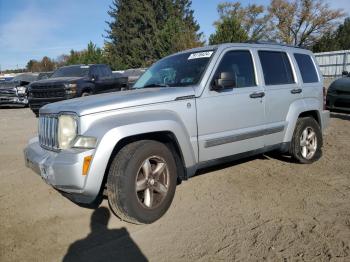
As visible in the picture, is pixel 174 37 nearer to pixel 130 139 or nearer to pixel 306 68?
pixel 306 68

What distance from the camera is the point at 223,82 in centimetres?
436

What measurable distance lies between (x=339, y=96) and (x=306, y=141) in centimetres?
484

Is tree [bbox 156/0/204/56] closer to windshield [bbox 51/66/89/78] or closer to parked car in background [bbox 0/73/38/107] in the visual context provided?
parked car in background [bbox 0/73/38/107]

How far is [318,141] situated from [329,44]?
148ft

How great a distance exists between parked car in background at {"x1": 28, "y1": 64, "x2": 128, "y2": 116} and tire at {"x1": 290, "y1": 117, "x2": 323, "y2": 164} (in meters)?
7.06

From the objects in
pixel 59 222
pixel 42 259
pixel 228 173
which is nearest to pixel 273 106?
pixel 228 173

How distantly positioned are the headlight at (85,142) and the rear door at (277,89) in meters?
2.63

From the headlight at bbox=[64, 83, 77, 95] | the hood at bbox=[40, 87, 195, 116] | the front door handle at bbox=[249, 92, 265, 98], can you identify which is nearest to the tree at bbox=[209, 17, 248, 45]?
the headlight at bbox=[64, 83, 77, 95]

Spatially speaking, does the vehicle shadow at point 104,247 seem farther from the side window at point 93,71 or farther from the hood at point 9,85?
the hood at point 9,85

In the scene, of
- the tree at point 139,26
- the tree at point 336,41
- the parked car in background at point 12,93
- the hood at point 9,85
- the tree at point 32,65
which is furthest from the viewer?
the tree at point 32,65

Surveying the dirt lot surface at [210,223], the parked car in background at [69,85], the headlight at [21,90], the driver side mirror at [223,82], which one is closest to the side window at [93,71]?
the parked car in background at [69,85]

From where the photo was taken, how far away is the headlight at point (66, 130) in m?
3.73

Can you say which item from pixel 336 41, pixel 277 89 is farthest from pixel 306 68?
pixel 336 41

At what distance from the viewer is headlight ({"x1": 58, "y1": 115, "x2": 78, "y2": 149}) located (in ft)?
12.3
